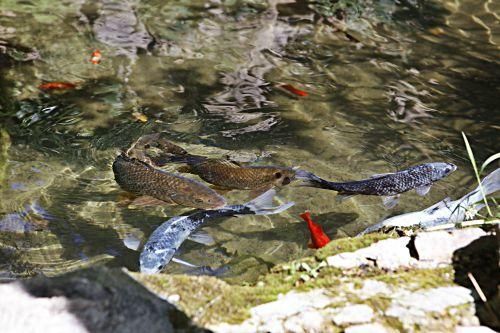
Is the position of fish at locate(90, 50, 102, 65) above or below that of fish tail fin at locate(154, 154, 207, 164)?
below

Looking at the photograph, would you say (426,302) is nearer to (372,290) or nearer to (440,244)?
(372,290)

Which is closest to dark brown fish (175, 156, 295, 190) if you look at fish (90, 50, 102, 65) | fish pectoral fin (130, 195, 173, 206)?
→ fish pectoral fin (130, 195, 173, 206)

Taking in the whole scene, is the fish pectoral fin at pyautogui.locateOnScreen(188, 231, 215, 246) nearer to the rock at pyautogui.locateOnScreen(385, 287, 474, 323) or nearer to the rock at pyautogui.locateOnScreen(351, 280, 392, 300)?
the rock at pyautogui.locateOnScreen(351, 280, 392, 300)

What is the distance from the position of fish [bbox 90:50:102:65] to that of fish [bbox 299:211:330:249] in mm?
4047

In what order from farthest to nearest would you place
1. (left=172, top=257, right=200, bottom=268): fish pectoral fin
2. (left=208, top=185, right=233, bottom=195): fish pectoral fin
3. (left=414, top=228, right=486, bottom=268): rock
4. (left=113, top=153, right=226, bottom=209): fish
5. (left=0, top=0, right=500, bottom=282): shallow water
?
(left=208, top=185, right=233, bottom=195): fish pectoral fin → (left=0, top=0, right=500, bottom=282): shallow water → (left=113, top=153, right=226, bottom=209): fish → (left=172, top=257, right=200, bottom=268): fish pectoral fin → (left=414, top=228, right=486, bottom=268): rock

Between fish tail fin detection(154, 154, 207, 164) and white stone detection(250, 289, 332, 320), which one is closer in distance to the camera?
white stone detection(250, 289, 332, 320)

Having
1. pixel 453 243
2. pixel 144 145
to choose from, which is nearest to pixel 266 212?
pixel 144 145

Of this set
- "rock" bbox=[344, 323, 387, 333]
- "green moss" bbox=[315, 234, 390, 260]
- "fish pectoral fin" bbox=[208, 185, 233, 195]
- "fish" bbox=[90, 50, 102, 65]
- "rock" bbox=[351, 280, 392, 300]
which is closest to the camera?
"rock" bbox=[344, 323, 387, 333]

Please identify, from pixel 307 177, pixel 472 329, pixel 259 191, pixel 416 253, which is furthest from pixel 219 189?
pixel 472 329

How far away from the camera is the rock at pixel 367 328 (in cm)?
284

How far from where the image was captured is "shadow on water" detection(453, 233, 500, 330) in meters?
2.98

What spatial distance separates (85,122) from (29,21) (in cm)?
295

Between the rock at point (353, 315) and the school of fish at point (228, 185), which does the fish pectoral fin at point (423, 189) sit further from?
the rock at point (353, 315)

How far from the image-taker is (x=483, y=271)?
125 inches
